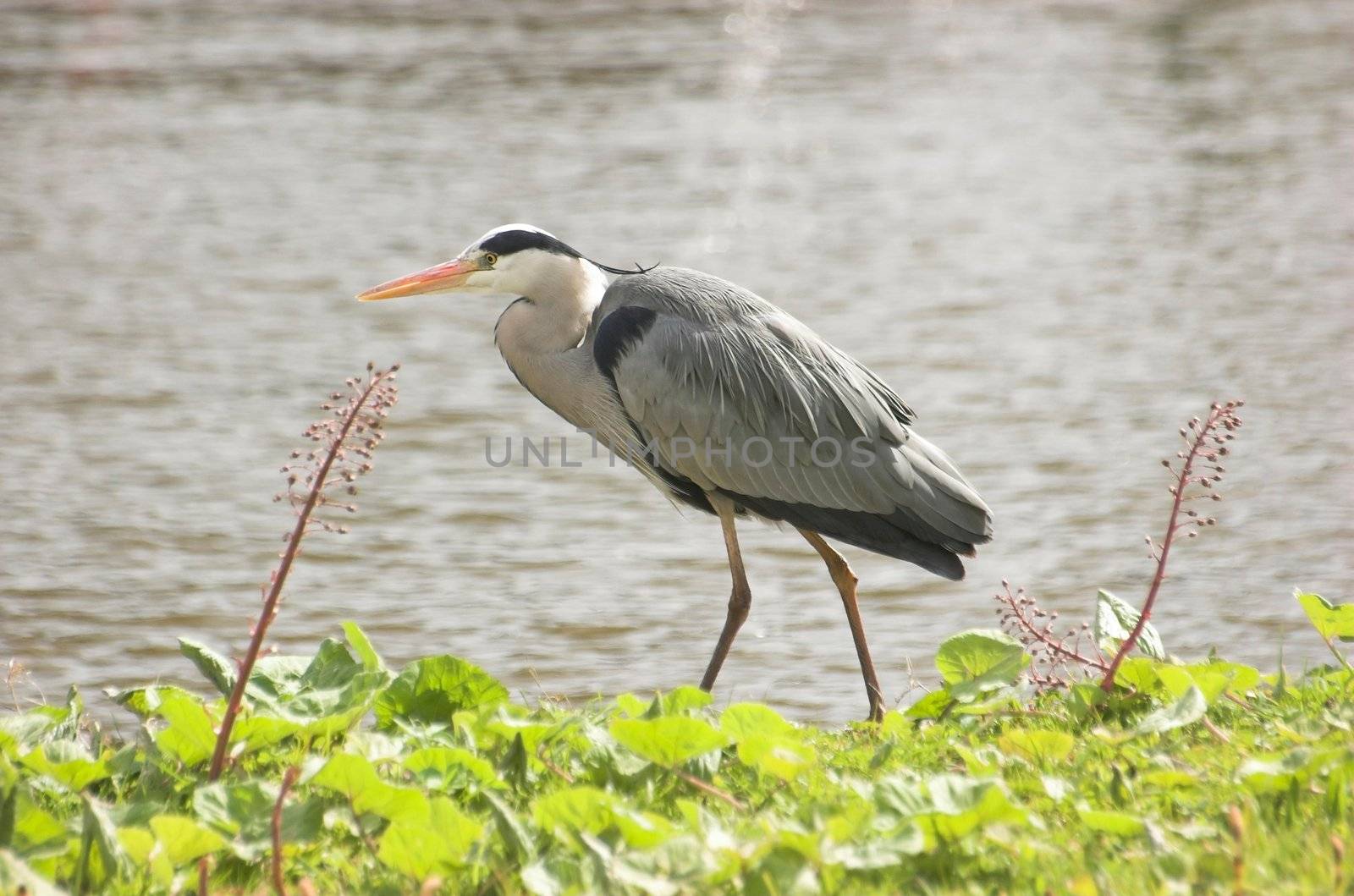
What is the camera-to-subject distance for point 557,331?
5094 mm

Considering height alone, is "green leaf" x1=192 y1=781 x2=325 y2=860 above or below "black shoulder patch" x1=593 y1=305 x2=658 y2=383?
below

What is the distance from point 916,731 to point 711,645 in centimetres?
171

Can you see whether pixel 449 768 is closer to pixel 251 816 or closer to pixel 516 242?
pixel 251 816

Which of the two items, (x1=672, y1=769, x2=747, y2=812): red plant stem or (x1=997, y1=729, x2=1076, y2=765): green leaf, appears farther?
(x1=997, y1=729, x2=1076, y2=765): green leaf

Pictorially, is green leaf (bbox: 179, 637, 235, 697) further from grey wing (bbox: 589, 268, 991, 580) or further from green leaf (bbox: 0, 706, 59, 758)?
grey wing (bbox: 589, 268, 991, 580)

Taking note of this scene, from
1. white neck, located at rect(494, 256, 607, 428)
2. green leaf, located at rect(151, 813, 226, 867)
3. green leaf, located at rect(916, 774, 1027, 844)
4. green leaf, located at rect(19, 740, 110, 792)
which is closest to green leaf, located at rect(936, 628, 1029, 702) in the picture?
green leaf, located at rect(916, 774, 1027, 844)

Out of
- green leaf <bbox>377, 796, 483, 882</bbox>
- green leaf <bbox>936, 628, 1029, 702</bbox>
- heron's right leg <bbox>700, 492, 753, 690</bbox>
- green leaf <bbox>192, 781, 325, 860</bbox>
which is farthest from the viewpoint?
heron's right leg <bbox>700, 492, 753, 690</bbox>

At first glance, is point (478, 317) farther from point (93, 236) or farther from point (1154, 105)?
point (1154, 105)

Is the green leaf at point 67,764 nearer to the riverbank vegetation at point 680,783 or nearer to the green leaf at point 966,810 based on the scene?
the riverbank vegetation at point 680,783

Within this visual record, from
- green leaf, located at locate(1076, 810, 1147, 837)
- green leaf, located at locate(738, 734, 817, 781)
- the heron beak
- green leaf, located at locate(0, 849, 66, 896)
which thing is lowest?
green leaf, located at locate(738, 734, 817, 781)

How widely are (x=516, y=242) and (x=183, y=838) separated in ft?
8.11

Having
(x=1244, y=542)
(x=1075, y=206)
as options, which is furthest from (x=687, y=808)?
(x=1075, y=206)

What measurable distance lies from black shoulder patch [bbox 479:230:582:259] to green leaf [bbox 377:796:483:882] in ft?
7.83

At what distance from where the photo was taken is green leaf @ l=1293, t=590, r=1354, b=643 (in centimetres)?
397
